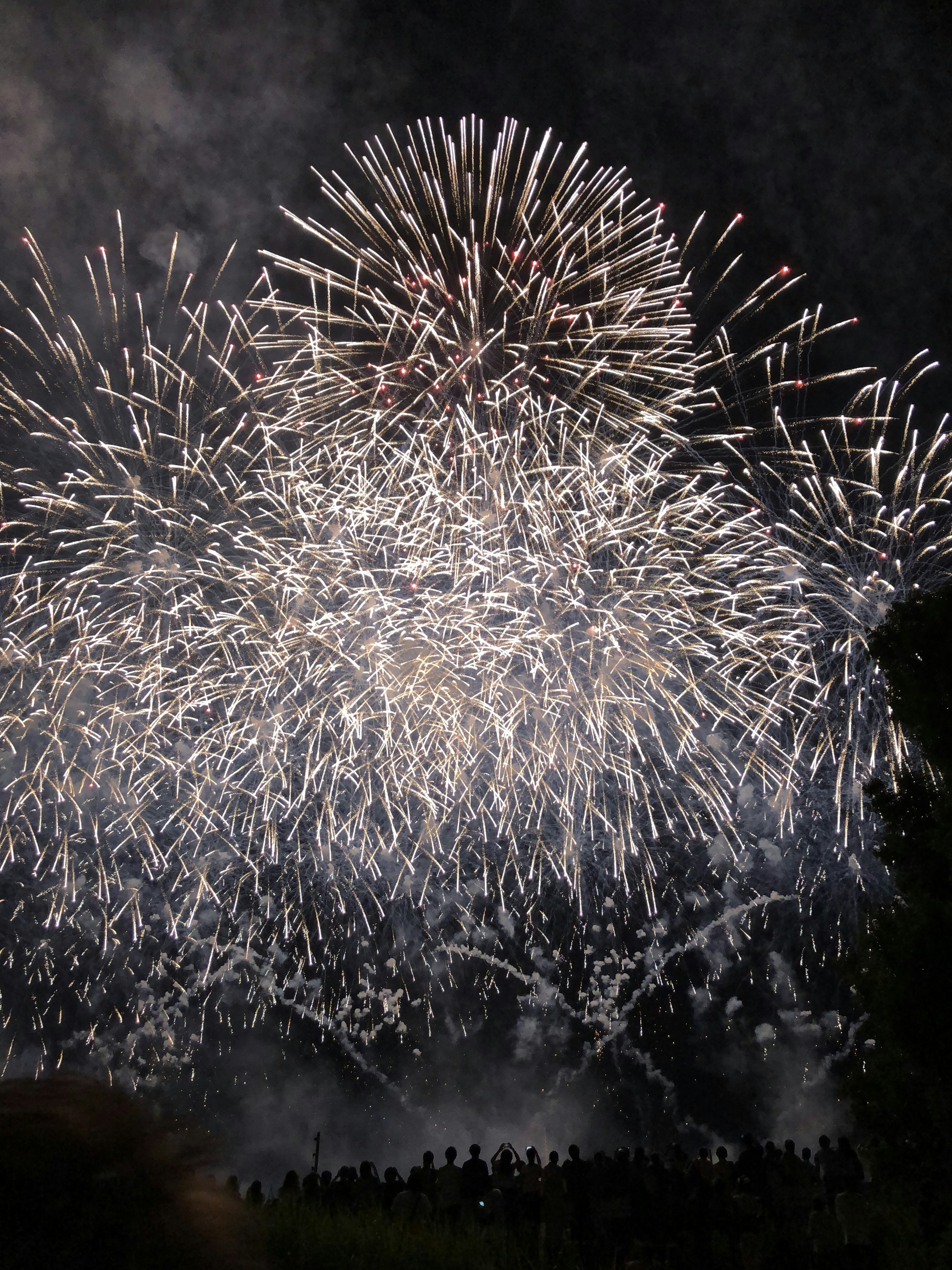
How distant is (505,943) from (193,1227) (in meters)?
24.0

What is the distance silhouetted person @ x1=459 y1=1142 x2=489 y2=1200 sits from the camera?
9.75 metres

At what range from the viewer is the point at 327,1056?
26.8 metres

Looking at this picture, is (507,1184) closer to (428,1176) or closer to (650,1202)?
(428,1176)

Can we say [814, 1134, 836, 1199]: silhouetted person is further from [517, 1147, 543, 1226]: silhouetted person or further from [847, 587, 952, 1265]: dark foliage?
[847, 587, 952, 1265]: dark foliage

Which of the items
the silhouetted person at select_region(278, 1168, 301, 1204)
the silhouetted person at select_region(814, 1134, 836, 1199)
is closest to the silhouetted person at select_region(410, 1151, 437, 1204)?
the silhouetted person at select_region(278, 1168, 301, 1204)

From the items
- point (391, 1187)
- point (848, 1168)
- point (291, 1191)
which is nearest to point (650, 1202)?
point (848, 1168)

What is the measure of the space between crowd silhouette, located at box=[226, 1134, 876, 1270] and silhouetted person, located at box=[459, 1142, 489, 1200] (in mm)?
11

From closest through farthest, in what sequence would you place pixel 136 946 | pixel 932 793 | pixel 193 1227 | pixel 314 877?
pixel 193 1227, pixel 932 793, pixel 314 877, pixel 136 946

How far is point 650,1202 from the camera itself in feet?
31.3

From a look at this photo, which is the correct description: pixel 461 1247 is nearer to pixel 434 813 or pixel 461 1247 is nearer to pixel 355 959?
pixel 434 813

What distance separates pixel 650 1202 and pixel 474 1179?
180 cm

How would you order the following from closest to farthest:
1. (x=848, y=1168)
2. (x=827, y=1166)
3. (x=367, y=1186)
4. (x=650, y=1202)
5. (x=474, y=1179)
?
(x=650, y=1202)
(x=474, y=1179)
(x=367, y=1186)
(x=848, y=1168)
(x=827, y=1166)

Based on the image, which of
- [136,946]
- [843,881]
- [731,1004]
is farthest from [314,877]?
[731,1004]

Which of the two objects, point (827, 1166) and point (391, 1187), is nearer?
point (391, 1187)
